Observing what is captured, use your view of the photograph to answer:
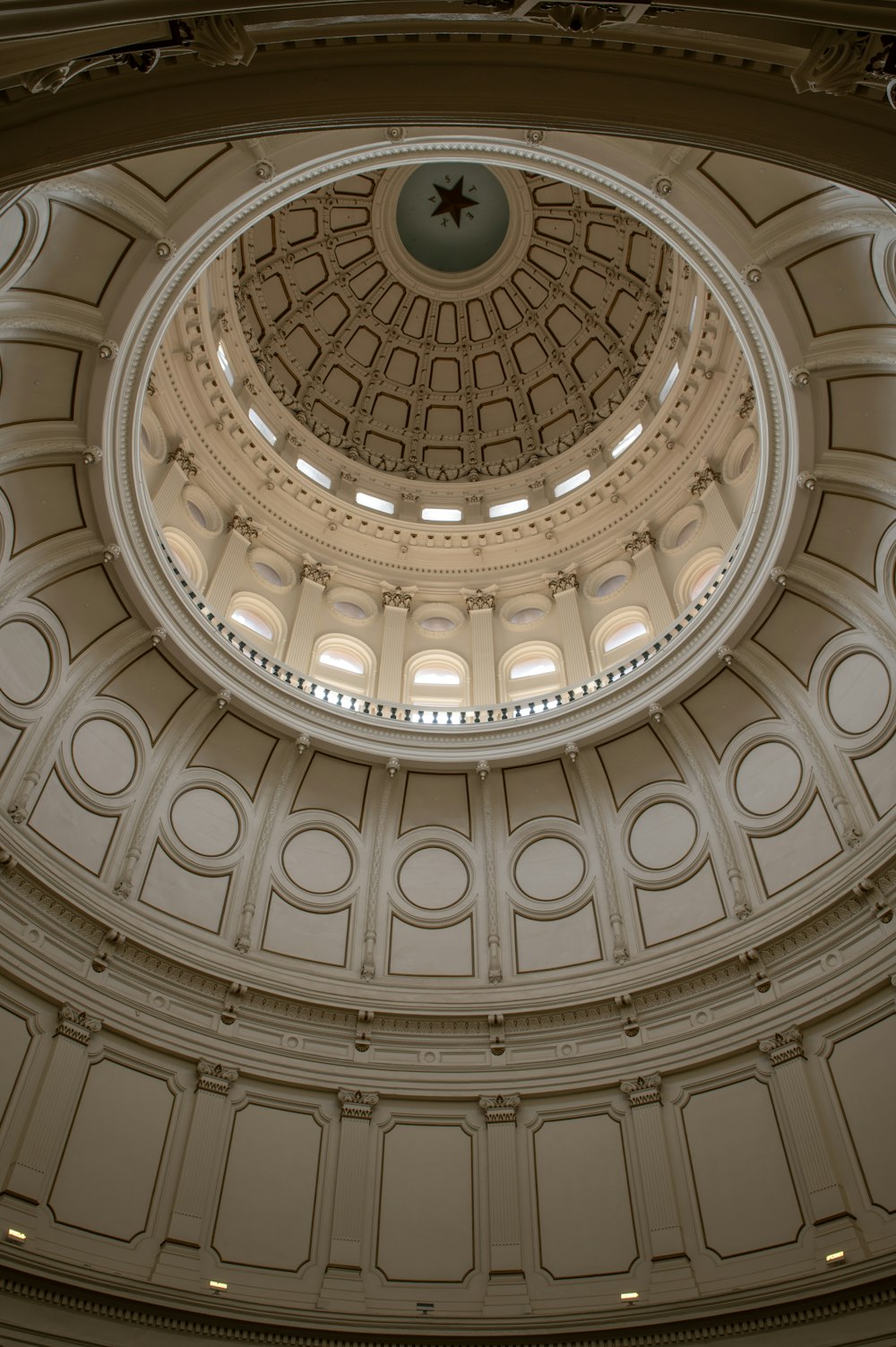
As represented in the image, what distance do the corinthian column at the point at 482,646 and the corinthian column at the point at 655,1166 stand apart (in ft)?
30.8

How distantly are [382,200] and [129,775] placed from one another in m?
20.4

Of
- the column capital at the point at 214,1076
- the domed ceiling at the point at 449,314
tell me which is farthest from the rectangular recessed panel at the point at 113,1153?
the domed ceiling at the point at 449,314

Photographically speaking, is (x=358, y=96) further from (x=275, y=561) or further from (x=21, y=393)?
(x=275, y=561)

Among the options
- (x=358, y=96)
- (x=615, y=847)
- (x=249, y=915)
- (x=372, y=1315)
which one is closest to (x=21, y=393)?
(x=358, y=96)

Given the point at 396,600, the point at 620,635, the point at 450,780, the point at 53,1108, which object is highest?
the point at 396,600

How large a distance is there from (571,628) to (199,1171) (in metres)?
14.7

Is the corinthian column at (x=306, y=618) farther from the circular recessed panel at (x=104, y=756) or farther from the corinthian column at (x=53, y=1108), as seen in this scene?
the corinthian column at (x=53, y=1108)

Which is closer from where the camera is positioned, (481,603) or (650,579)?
(650,579)

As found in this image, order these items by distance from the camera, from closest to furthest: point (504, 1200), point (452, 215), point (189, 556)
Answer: point (504, 1200)
point (189, 556)
point (452, 215)

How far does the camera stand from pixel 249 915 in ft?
63.8

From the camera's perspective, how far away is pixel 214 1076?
1691 centimetres

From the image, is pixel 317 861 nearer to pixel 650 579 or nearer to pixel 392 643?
pixel 392 643

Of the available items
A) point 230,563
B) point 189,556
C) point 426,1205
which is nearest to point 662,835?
point 426,1205

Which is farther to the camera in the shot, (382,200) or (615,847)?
(382,200)
